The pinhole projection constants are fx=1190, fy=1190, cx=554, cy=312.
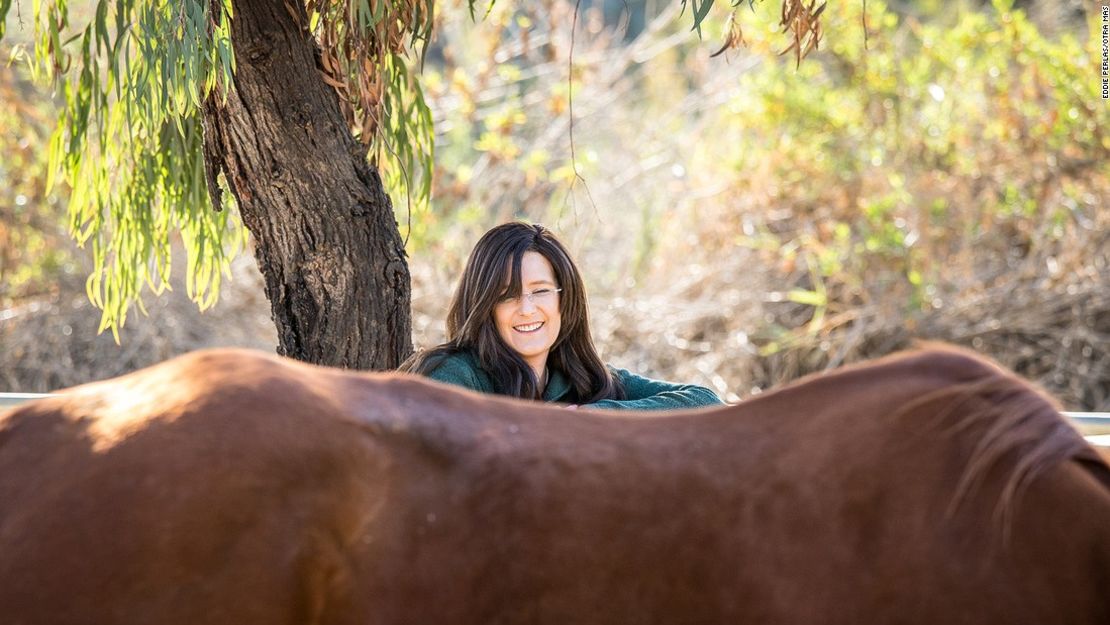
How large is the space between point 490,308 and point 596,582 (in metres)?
1.87

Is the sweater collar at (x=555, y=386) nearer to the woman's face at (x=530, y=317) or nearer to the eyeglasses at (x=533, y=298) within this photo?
the woman's face at (x=530, y=317)

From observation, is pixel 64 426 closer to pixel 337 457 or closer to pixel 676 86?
pixel 337 457

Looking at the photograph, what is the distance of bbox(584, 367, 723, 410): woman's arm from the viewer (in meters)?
3.03

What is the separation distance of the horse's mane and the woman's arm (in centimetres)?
151

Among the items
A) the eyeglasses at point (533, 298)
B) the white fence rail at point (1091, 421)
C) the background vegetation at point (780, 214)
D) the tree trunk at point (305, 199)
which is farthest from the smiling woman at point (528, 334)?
the background vegetation at point (780, 214)

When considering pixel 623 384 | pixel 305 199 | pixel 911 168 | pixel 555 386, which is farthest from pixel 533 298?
pixel 911 168

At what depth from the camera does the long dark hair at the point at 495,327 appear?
3.18m

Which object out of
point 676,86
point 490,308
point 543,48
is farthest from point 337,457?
point 676,86

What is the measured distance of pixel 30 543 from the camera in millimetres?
1360

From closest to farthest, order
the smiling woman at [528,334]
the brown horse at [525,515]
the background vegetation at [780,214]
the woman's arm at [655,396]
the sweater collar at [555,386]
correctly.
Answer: the brown horse at [525,515] < the woman's arm at [655,396] < the smiling woman at [528,334] < the sweater collar at [555,386] < the background vegetation at [780,214]

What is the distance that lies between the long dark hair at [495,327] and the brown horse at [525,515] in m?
1.67

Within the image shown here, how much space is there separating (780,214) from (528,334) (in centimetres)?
437

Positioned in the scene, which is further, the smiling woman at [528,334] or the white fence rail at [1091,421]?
the smiling woman at [528,334]

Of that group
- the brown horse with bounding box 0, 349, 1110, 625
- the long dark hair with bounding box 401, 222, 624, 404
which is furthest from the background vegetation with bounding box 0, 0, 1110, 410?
the brown horse with bounding box 0, 349, 1110, 625
